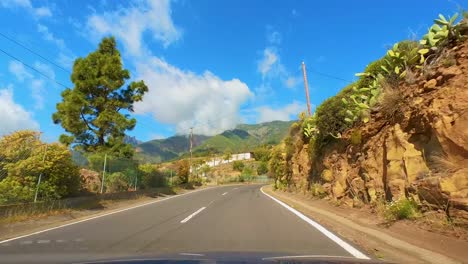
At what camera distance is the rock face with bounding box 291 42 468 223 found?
9805mm

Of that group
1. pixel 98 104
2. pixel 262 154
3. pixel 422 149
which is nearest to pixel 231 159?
pixel 262 154

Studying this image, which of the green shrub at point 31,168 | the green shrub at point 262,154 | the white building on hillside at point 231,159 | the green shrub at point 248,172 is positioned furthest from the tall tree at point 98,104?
the white building on hillside at point 231,159

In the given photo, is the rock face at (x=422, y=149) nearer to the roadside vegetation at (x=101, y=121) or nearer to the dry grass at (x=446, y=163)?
the dry grass at (x=446, y=163)

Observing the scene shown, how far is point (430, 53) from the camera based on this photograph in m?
13.3

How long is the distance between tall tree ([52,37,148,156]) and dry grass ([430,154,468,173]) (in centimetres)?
2226

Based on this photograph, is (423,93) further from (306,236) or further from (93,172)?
(93,172)

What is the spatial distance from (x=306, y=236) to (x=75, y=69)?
23.4 metres

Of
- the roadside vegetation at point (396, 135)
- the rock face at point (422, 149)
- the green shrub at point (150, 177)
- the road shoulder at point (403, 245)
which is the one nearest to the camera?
the road shoulder at point (403, 245)

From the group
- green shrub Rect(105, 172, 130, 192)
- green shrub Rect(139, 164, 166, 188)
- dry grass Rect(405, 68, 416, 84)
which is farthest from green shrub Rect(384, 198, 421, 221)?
green shrub Rect(139, 164, 166, 188)

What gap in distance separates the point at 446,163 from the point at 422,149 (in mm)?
1676

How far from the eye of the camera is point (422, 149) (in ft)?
39.6

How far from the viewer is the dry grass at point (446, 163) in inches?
389

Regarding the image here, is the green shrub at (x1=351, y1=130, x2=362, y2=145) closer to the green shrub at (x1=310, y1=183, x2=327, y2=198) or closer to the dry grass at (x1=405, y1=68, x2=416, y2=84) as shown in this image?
the dry grass at (x1=405, y1=68, x2=416, y2=84)

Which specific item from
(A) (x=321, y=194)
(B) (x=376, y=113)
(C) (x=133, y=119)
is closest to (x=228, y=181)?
(C) (x=133, y=119)
